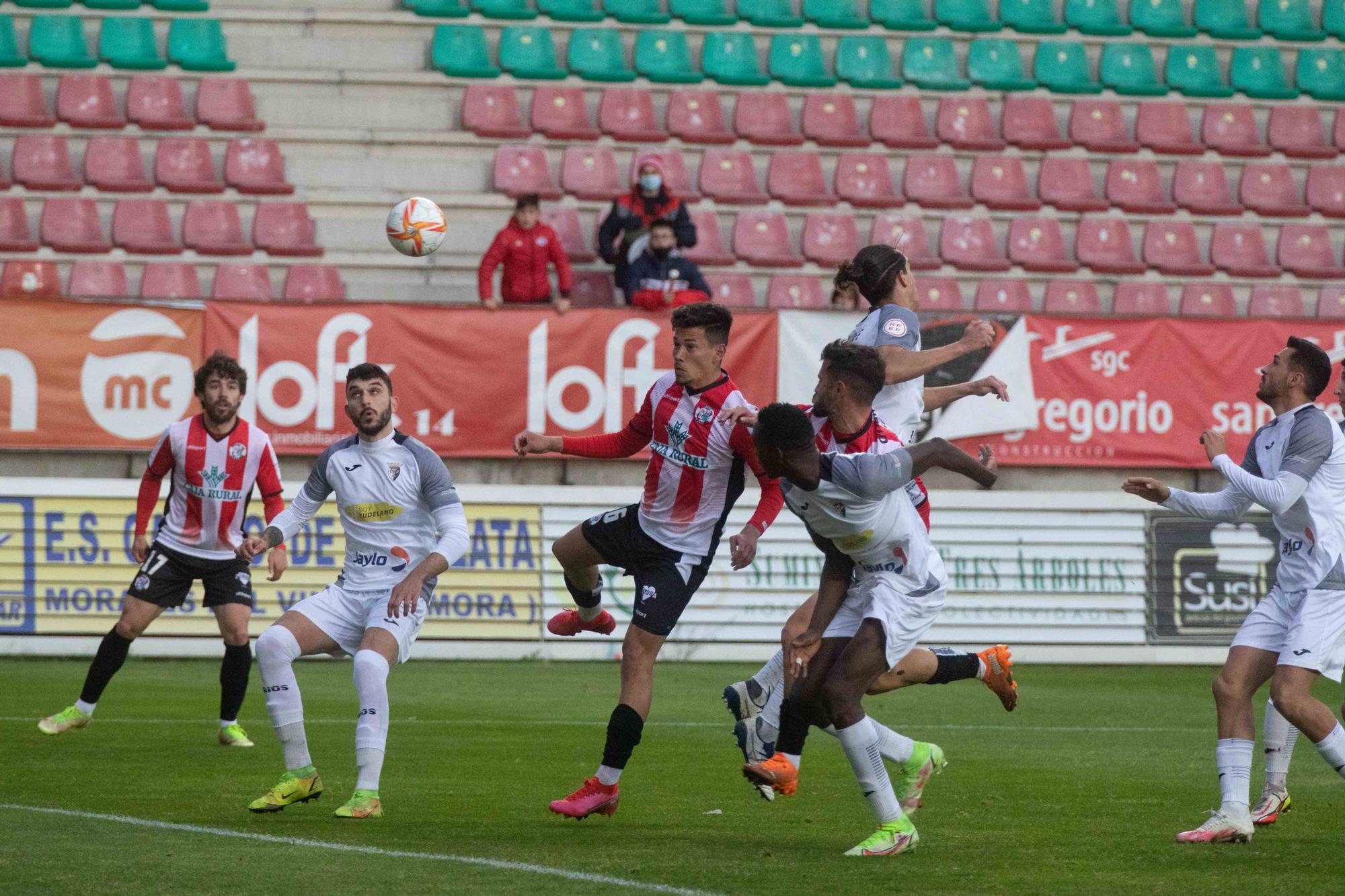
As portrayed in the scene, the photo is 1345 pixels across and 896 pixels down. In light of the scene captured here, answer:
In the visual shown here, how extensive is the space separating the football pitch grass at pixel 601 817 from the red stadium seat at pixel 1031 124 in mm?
8392

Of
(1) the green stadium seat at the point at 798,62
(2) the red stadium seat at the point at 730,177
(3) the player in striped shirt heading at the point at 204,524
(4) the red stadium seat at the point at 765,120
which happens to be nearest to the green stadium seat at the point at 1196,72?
(1) the green stadium seat at the point at 798,62

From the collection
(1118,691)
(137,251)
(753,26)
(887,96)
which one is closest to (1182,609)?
(1118,691)

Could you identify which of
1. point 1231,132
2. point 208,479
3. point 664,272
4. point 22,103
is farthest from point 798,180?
point 208,479

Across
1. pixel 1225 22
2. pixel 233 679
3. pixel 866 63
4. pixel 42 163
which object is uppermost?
pixel 1225 22

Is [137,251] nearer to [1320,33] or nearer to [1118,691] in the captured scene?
[1118,691]

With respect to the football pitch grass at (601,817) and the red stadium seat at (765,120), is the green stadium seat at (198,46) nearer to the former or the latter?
the red stadium seat at (765,120)

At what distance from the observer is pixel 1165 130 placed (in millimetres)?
19281

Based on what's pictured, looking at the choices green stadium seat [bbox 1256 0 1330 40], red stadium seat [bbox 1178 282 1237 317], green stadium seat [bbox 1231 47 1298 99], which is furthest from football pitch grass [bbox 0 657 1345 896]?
green stadium seat [bbox 1256 0 1330 40]

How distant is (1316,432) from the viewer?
6.46 m

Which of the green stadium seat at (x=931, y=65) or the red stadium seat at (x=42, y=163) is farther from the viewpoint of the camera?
the green stadium seat at (x=931, y=65)

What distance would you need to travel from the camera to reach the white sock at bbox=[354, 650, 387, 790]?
673cm

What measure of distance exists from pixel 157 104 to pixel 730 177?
6.27m

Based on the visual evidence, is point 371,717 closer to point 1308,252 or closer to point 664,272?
point 664,272

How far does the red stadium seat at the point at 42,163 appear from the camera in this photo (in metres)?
16.8
